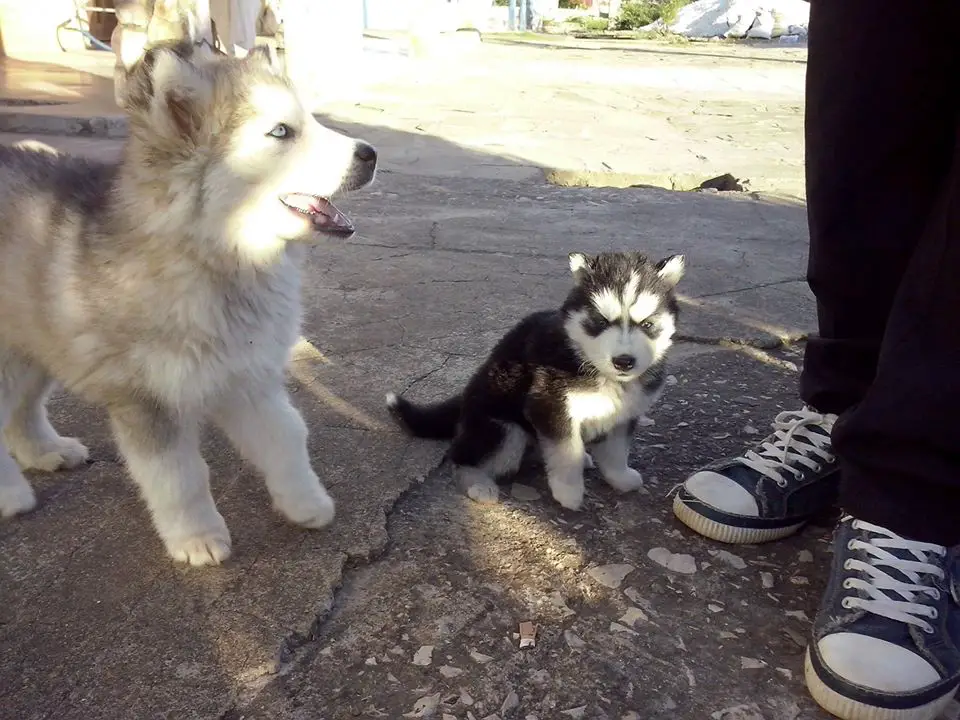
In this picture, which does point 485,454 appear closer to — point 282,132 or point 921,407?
point 282,132

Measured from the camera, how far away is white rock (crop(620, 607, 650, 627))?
168 cm

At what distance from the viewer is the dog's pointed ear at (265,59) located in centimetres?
182

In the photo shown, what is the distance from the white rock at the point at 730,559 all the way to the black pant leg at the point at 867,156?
1.27 ft

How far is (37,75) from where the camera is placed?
365 inches

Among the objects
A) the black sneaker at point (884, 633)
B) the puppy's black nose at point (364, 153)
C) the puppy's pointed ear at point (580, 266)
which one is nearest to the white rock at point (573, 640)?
the black sneaker at point (884, 633)

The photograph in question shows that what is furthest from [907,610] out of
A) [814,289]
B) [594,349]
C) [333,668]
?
[333,668]

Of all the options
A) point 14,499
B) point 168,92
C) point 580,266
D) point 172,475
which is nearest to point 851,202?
point 580,266

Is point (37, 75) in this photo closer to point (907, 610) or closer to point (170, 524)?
point (170, 524)

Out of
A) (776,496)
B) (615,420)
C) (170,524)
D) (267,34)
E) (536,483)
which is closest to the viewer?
(170,524)

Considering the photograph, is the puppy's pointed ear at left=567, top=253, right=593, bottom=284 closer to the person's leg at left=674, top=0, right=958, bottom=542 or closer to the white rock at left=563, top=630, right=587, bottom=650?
the person's leg at left=674, top=0, right=958, bottom=542

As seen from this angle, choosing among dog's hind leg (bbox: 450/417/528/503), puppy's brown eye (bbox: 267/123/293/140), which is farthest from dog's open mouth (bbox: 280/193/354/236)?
dog's hind leg (bbox: 450/417/528/503)

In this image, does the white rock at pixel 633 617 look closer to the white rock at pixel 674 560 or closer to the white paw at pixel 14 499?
the white rock at pixel 674 560

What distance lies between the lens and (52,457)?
218cm

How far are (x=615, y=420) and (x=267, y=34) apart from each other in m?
8.50
